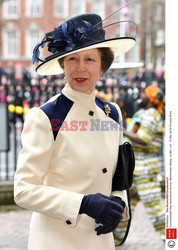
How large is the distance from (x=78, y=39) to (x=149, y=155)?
2.72m

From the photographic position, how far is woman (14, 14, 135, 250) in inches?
76.4

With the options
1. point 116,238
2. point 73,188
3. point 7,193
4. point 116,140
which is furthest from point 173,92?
point 7,193

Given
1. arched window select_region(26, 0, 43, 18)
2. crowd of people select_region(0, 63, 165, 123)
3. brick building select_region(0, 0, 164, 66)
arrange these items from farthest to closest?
arched window select_region(26, 0, 43, 18)
brick building select_region(0, 0, 164, 66)
crowd of people select_region(0, 63, 165, 123)

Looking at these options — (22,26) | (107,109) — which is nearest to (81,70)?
(107,109)

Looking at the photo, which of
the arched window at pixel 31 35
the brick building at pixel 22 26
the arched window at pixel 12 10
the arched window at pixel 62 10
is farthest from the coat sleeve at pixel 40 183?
the arched window at pixel 31 35

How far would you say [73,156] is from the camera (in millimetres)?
1990

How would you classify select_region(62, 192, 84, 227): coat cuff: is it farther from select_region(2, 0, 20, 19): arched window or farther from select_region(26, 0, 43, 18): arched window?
select_region(26, 0, 43, 18): arched window

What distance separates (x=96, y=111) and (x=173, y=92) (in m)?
0.31

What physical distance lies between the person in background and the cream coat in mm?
2504

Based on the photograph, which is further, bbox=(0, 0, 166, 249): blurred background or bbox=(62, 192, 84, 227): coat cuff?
bbox=(0, 0, 166, 249): blurred background

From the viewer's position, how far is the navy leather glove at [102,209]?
1910 millimetres

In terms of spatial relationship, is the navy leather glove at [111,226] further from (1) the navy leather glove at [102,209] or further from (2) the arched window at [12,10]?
(2) the arched window at [12,10]

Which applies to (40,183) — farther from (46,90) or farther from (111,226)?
(46,90)

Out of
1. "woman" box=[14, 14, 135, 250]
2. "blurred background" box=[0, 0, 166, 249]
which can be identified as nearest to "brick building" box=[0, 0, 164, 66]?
"blurred background" box=[0, 0, 166, 249]
